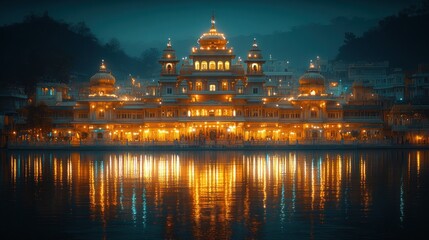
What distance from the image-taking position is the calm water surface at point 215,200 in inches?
1009

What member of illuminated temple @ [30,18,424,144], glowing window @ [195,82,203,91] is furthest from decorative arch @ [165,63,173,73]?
glowing window @ [195,82,203,91]

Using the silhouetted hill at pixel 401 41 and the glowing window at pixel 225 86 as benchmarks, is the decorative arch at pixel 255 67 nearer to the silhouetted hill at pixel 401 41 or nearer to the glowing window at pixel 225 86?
the glowing window at pixel 225 86

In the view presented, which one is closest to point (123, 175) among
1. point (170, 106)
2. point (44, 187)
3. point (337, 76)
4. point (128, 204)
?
point (44, 187)

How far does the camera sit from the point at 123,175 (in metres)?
43.0

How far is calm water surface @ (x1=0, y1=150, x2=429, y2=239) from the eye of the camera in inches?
1009

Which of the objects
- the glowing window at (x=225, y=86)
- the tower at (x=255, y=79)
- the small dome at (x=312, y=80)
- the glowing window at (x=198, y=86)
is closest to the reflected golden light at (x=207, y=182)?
the glowing window at (x=198, y=86)

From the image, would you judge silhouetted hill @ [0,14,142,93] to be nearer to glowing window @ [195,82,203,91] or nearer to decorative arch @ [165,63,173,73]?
decorative arch @ [165,63,173,73]

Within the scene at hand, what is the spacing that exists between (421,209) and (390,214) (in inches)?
66.6

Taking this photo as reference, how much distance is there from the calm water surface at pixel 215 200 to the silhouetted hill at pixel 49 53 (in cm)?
5604

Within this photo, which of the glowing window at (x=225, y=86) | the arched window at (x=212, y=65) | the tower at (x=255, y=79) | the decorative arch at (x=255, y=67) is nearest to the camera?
the glowing window at (x=225, y=86)

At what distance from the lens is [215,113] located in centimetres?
8144

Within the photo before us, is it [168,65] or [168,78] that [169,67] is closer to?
[168,65]

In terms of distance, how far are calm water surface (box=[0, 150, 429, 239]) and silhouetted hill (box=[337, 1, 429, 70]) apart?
77.2m

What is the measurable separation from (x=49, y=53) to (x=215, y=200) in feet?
283
